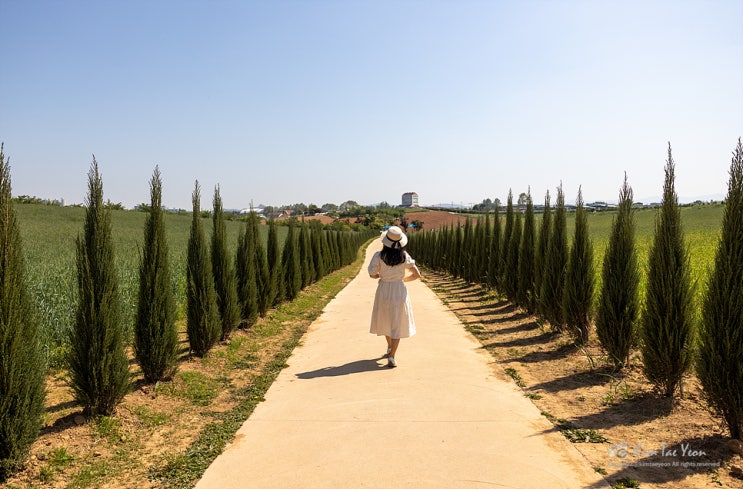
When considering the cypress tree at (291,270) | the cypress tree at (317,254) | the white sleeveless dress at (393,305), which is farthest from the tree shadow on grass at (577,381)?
the cypress tree at (317,254)

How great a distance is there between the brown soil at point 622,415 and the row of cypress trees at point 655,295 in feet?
0.88

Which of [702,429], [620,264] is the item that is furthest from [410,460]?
[620,264]

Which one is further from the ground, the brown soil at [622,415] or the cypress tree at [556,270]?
the cypress tree at [556,270]

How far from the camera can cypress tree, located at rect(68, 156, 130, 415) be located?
452 cm

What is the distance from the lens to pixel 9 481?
3449 mm

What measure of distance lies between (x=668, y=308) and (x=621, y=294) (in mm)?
1211

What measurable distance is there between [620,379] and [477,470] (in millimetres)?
3562

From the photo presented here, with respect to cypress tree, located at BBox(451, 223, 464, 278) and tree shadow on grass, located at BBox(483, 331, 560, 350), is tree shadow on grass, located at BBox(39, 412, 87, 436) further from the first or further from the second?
cypress tree, located at BBox(451, 223, 464, 278)

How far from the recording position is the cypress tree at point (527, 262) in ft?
36.2

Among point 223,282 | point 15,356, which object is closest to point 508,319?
point 223,282

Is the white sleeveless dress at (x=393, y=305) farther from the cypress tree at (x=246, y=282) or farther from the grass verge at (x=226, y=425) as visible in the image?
the cypress tree at (x=246, y=282)

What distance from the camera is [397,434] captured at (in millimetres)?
4102

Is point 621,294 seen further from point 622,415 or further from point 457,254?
point 457,254

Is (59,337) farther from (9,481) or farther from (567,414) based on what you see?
(567,414)
